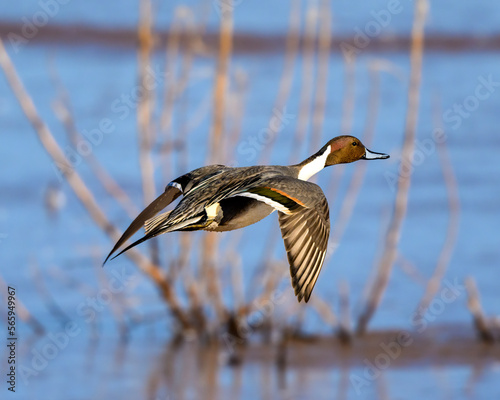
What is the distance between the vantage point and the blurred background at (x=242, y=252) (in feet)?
19.9

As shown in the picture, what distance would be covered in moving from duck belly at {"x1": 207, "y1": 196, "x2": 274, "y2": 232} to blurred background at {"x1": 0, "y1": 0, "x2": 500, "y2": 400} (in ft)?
6.60

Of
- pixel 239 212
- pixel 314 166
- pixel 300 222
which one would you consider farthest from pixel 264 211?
pixel 314 166

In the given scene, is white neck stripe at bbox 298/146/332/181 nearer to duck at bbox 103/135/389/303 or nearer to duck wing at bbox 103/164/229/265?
duck at bbox 103/135/389/303

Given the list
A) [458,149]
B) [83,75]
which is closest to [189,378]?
[458,149]

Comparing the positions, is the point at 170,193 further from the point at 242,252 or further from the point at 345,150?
the point at 242,252

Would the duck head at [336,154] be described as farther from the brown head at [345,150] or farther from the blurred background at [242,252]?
the blurred background at [242,252]

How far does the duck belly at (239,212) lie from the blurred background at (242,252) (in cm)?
201

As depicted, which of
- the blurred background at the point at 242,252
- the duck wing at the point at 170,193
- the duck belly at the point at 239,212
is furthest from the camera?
the blurred background at the point at 242,252

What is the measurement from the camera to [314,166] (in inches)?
156

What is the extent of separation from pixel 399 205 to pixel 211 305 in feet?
4.80

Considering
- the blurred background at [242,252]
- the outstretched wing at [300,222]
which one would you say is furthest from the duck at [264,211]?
the blurred background at [242,252]

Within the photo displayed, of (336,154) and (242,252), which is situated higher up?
(336,154)

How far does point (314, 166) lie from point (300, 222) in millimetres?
560

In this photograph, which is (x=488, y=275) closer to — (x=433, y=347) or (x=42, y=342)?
(x=433, y=347)
